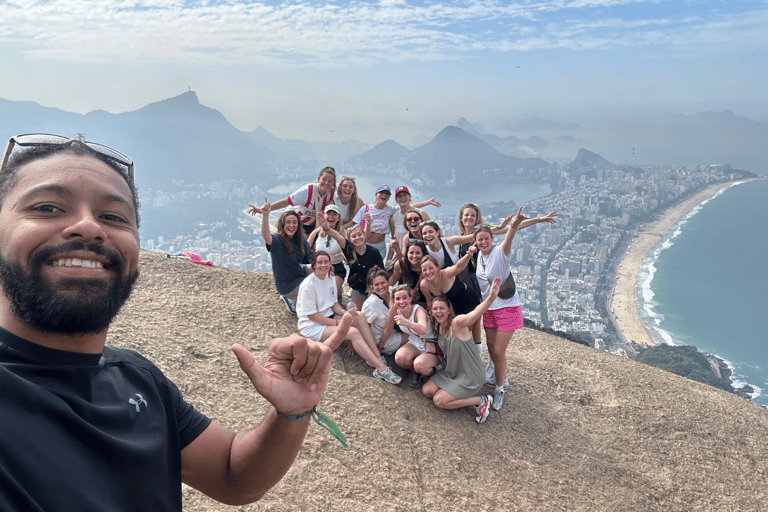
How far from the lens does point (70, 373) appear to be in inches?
54.4

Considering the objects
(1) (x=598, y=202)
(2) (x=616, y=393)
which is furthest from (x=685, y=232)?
(2) (x=616, y=393)

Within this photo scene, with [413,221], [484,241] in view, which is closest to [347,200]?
[413,221]

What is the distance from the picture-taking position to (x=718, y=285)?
7331cm

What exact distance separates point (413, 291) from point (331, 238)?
170 cm

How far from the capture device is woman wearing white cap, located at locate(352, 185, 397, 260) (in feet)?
26.2

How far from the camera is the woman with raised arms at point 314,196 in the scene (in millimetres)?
7891

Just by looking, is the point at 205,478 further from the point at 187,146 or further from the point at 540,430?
the point at 187,146

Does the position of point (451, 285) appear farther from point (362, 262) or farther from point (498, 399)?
point (498, 399)

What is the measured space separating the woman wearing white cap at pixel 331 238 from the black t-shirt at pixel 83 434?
5.64m

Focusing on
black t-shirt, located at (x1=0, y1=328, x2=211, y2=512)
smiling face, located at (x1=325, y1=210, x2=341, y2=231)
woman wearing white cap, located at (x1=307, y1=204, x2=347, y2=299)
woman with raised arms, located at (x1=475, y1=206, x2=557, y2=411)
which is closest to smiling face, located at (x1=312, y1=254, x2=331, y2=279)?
woman wearing white cap, located at (x1=307, y1=204, x2=347, y2=299)

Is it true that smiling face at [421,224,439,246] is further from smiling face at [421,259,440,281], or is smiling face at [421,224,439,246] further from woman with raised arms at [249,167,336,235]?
woman with raised arms at [249,167,336,235]

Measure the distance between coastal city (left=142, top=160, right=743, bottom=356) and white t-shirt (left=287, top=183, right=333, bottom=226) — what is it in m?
18.0

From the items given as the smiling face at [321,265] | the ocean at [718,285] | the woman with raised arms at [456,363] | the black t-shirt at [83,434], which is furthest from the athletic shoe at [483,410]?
the ocean at [718,285]

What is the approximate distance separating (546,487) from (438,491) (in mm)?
1456
